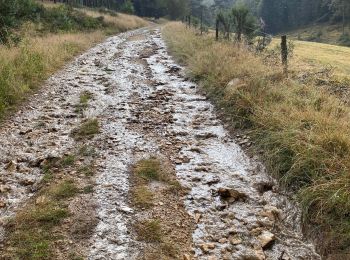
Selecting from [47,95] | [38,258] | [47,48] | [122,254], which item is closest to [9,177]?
[38,258]

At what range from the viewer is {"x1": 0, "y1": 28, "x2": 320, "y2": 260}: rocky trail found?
4188 millimetres

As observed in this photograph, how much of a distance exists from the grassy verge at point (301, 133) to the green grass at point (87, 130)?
9.27 ft


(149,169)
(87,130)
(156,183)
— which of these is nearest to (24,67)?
(87,130)

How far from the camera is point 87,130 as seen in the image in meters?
7.40

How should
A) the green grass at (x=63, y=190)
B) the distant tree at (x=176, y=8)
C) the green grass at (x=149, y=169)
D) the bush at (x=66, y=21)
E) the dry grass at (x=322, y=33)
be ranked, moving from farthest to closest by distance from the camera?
1. the dry grass at (x=322, y=33)
2. the distant tree at (x=176, y=8)
3. the bush at (x=66, y=21)
4. the green grass at (x=149, y=169)
5. the green grass at (x=63, y=190)

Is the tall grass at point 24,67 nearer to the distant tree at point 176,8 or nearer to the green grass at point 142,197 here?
the green grass at point 142,197

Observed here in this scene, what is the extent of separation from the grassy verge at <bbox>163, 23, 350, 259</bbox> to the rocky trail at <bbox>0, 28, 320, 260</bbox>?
27cm

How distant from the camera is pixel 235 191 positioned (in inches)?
204

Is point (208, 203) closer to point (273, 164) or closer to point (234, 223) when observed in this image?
point (234, 223)

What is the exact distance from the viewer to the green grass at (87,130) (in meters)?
7.16

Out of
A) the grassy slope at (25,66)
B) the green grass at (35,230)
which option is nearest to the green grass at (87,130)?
the grassy slope at (25,66)

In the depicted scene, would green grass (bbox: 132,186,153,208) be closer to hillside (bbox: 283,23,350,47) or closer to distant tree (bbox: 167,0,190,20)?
distant tree (bbox: 167,0,190,20)

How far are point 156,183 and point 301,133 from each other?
233 cm

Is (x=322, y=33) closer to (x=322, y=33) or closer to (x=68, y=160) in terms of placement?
(x=322, y=33)
